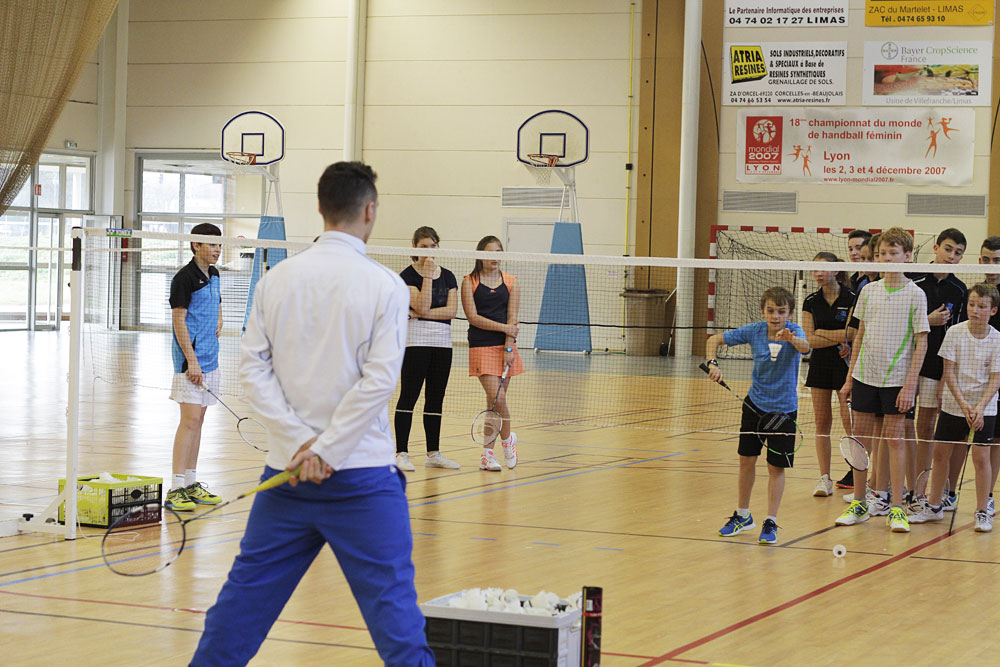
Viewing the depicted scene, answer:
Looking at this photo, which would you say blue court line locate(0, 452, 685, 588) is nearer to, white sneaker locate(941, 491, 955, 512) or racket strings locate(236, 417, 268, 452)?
racket strings locate(236, 417, 268, 452)

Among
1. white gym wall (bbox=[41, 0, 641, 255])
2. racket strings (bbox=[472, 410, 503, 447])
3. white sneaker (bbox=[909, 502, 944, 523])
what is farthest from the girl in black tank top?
white gym wall (bbox=[41, 0, 641, 255])

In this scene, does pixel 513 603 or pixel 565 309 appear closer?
pixel 513 603

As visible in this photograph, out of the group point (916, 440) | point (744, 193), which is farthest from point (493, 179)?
point (916, 440)

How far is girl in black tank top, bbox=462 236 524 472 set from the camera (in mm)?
8680

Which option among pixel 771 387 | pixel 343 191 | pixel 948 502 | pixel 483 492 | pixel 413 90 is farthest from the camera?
pixel 413 90

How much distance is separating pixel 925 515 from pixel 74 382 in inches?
207

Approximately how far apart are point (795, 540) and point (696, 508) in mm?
1084

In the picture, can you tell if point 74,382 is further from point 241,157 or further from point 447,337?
point 241,157

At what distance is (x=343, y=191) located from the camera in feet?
11.0

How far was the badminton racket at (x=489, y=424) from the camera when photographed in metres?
8.59

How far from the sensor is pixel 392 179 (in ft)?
78.9

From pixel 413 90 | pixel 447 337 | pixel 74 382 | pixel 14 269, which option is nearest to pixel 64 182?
pixel 14 269

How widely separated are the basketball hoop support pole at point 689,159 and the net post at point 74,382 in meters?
16.2

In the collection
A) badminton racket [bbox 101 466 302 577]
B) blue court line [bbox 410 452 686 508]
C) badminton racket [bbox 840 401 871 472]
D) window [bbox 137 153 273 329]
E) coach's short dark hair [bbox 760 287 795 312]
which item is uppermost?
window [bbox 137 153 273 329]
